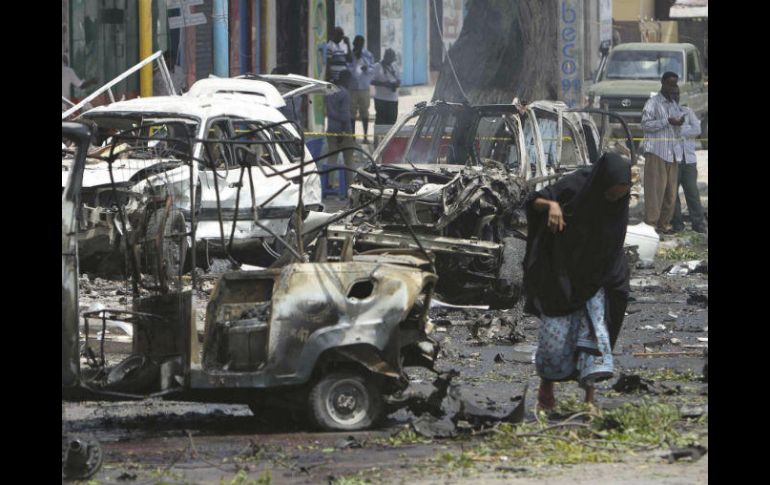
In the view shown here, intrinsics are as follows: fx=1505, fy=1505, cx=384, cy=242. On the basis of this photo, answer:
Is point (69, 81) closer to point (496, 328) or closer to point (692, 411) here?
point (496, 328)

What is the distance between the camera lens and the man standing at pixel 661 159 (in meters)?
19.3

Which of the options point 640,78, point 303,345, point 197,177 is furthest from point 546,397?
point 640,78

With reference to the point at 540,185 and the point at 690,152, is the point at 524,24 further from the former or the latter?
the point at 540,185

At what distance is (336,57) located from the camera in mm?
23922

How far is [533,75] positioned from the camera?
26.2 meters

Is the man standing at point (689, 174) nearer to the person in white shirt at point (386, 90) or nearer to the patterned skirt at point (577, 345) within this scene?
the person in white shirt at point (386, 90)

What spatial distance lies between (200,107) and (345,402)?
6.36 metres

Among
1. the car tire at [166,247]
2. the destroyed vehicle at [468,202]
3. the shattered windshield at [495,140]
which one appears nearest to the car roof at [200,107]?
the destroyed vehicle at [468,202]

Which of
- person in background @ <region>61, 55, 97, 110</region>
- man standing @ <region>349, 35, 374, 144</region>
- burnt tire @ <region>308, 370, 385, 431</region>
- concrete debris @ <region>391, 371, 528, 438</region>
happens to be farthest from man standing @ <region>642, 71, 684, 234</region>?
burnt tire @ <region>308, 370, 385, 431</region>

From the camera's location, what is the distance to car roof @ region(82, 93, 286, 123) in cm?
1415

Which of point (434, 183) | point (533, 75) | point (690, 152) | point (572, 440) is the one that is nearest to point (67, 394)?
point (572, 440)

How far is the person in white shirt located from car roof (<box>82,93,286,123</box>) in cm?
945

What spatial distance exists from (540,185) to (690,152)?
6.42 meters

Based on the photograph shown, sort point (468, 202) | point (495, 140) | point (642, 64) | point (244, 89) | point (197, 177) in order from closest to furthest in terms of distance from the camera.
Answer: point (468, 202)
point (197, 177)
point (495, 140)
point (244, 89)
point (642, 64)
